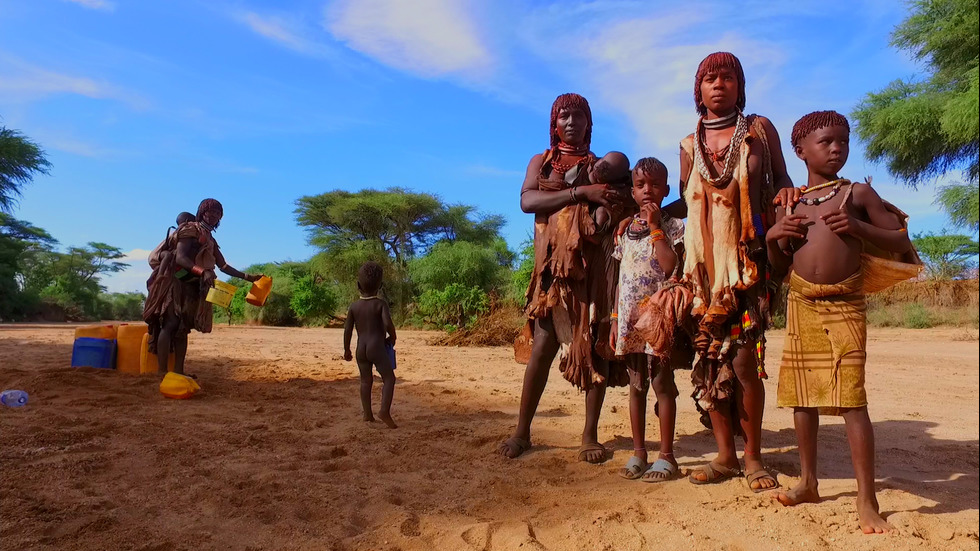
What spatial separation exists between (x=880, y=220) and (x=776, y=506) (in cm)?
127

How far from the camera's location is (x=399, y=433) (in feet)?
14.9

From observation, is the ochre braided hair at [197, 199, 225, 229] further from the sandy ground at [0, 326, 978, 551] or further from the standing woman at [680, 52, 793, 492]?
the standing woman at [680, 52, 793, 492]

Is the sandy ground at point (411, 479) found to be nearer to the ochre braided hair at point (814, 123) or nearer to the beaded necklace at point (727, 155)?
the beaded necklace at point (727, 155)

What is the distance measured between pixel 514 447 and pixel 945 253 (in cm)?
2619

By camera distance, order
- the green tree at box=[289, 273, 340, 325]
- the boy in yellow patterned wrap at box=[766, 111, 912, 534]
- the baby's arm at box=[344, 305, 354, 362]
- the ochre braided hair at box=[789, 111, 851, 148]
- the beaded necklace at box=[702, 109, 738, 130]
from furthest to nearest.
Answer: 1. the green tree at box=[289, 273, 340, 325]
2. the baby's arm at box=[344, 305, 354, 362]
3. the beaded necklace at box=[702, 109, 738, 130]
4. the ochre braided hair at box=[789, 111, 851, 148]
5. the boy in yellow patterned wrap at box=[766, 111, 912, 534]

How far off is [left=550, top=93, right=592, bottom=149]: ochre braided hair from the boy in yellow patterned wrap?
128cm

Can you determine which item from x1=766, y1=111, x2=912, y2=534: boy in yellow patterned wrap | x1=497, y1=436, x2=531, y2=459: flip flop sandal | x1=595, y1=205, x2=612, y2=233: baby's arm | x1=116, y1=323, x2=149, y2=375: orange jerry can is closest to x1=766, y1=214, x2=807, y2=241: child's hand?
x1=766, y1=111, x2=912, y2=534: boy in yellow patterned wrap

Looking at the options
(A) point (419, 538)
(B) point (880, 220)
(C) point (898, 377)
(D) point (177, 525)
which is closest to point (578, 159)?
(B) point (880, 220)

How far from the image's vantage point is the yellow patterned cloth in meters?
2.56

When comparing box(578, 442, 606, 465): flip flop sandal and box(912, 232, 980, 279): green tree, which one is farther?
box(912, 232, 980, 279): green tree

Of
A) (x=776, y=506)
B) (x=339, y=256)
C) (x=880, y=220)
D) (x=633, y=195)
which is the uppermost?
(x=339, y=256)

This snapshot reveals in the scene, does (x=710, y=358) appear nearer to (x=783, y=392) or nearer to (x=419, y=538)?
(x=783, y=392)

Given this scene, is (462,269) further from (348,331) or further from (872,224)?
(872,224)

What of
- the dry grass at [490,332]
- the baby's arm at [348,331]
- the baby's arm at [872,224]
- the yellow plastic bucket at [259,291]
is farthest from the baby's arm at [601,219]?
the dry grass at [490,332]
